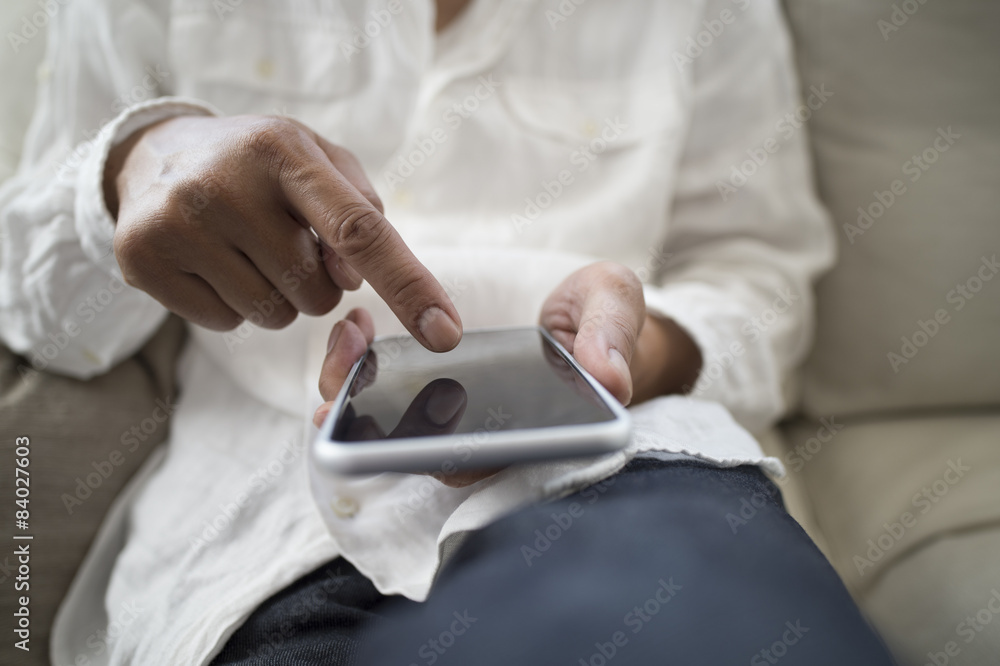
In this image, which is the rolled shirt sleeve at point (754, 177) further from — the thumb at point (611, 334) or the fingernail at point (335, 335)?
Answer: the fingernail at point (335, 335)

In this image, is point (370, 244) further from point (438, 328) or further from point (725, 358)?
point (725, 358)

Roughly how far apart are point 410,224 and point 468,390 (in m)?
0.29

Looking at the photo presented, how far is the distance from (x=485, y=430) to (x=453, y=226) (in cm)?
35

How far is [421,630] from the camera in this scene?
0.85 ft

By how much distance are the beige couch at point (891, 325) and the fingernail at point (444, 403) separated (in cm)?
31

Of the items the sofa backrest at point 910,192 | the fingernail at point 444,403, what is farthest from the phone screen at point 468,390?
the sofa backrest at point 910,192

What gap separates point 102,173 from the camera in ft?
1.15

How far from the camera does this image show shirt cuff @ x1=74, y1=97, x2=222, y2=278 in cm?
35

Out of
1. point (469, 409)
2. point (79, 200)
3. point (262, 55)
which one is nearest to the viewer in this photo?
point (469, 409)

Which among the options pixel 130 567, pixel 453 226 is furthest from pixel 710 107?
pixel 130 567

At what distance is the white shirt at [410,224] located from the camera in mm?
340

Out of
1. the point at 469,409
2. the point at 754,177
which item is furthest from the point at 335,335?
the point at 754,177

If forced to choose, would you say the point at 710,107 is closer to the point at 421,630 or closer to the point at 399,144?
the point at 399,144

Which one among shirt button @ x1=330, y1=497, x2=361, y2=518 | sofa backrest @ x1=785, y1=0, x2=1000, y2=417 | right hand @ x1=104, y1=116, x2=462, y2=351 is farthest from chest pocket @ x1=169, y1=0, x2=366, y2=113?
sofa backrest @ x1=785, y1=0, x2=1000, y2=417
